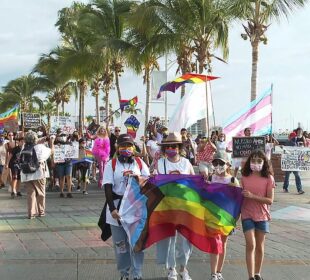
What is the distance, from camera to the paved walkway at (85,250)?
6223mm

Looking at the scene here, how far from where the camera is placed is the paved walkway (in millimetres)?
6223

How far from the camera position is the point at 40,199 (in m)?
10.1

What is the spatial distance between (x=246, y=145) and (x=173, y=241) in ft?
20.6

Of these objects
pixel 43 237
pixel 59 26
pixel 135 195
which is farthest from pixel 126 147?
pixel 59 26

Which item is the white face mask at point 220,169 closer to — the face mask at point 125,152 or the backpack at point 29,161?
the face mask at point 125,152

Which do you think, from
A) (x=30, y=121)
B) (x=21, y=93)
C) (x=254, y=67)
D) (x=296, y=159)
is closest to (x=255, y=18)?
(x=254, y=67)

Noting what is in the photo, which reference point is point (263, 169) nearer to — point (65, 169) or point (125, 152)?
point (125, 152)

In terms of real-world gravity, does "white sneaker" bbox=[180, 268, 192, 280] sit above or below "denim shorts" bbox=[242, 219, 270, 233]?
below

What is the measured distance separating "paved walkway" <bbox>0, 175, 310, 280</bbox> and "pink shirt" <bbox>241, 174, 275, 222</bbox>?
0.83 metres

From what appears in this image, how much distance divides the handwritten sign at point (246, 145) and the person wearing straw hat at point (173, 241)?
18.7 feet

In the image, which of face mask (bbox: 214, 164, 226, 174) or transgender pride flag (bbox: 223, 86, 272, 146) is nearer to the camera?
face mask (bbox: 214, 164, 226, 174)

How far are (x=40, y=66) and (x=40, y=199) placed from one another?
3345 centimetres

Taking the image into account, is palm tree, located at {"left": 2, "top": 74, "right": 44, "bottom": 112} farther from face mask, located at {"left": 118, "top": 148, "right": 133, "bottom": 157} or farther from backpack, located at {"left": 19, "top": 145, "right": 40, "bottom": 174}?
face mask, located at {"left": 118, "top": 148, "right": 133, "bottom": 157}

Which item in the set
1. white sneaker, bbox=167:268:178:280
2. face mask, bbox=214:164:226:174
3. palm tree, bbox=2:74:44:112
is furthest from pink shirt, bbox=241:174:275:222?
palm tree, bbox=2:74:44:112
